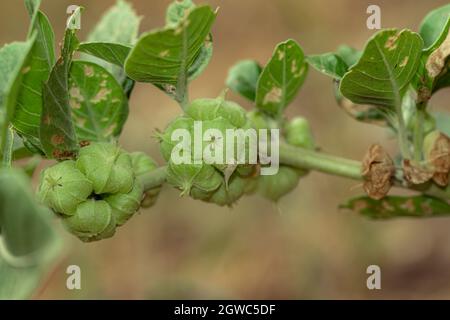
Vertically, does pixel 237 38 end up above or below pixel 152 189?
above

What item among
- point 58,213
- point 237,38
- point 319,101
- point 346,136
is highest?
point 237,38

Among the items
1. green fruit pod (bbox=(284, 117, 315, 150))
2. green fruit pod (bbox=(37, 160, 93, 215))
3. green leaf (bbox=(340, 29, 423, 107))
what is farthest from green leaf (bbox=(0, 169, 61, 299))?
green fruit pod (bbox=(284, 117, 315, 150))

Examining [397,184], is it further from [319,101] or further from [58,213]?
[319,101]

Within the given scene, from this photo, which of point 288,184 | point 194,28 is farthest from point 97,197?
point 288,184

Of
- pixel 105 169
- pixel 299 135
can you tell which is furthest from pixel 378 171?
pixel 105 169

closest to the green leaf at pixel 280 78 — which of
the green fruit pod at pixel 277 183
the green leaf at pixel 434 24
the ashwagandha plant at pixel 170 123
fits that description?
the ashwagandha plant at pixel 170 123
